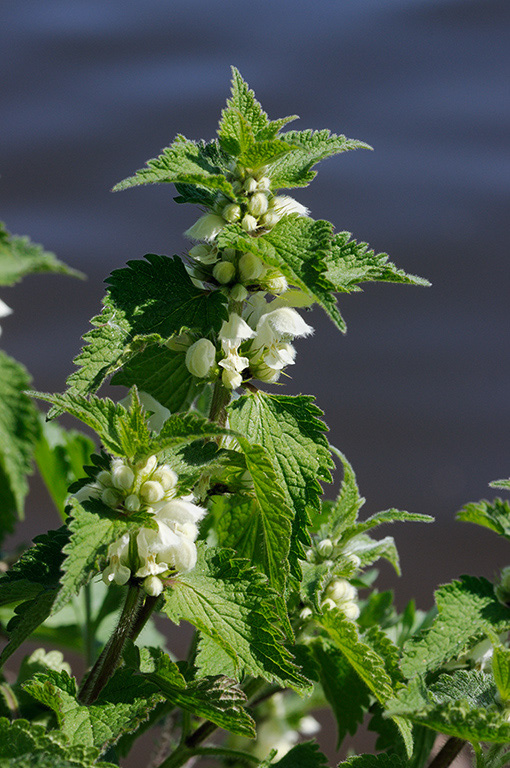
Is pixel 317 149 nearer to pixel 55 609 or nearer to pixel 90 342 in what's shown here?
pixel 90 342

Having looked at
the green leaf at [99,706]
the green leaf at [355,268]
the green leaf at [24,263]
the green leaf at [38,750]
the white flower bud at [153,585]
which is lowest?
the green leaf at [38,750]

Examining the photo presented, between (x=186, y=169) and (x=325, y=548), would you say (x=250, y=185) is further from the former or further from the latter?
(x=325, y=548)

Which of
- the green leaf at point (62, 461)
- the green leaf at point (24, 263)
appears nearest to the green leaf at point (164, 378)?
the green leaf at point (24, 263)

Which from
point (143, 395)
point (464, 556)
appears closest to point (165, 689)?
point (143, 395)

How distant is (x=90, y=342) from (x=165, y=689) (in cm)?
21

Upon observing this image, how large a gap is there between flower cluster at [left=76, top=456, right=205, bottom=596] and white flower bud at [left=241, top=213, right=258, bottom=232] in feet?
0.49

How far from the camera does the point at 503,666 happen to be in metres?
0.50

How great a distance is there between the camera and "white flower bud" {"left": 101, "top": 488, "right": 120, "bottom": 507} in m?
0.47

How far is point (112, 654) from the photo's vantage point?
51cm

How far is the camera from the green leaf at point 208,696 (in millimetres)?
478

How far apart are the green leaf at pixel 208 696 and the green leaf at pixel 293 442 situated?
0.26 ft

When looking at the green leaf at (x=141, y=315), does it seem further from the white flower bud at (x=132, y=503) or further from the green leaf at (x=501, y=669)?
the green leaf at (x=501, y=669)

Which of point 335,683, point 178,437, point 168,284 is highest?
point 168,284

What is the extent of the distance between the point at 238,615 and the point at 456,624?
0.76 feet
